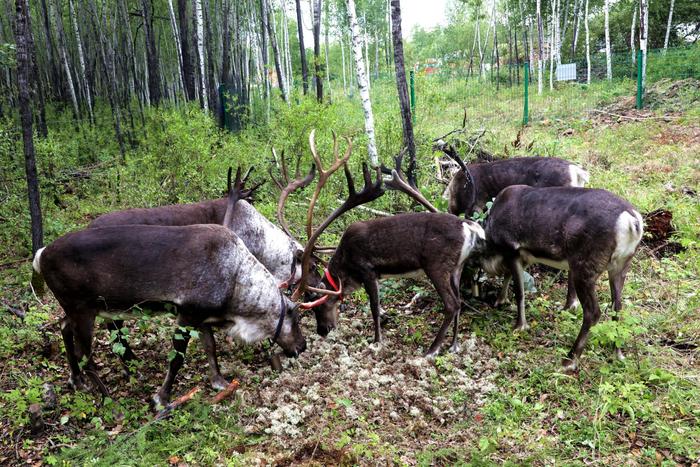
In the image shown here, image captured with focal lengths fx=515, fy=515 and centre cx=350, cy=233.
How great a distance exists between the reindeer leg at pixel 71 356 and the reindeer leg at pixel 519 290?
174 inches

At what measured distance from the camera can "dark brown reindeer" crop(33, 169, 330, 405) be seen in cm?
435

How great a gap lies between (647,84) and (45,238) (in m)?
17.8

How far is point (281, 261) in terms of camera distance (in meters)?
6.51

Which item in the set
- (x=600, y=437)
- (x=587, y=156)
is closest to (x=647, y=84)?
(x=587, y=156)

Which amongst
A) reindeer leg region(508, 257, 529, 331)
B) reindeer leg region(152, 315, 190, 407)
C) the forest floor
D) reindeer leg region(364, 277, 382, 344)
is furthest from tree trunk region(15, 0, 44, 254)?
reindeer leg region(508, 257, 529, 331)

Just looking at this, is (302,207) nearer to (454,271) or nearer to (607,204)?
(454,271)

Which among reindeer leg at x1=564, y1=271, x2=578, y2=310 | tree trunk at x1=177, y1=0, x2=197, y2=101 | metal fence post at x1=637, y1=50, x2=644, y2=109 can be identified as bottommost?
reindeer leg at x1=564, y1=271, x2=578, y2=310

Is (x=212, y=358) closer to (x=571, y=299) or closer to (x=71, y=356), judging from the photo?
(x=71, y=356)

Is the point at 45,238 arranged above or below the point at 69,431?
above

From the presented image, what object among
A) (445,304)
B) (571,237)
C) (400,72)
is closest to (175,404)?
(445,304)

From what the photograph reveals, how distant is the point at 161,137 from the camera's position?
10492 millimetres

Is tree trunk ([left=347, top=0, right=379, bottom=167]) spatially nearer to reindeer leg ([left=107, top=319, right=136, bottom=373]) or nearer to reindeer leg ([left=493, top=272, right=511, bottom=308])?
reindeer leg ([left=493, top=272, right=511, bottom=308])

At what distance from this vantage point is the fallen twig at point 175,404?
434cm

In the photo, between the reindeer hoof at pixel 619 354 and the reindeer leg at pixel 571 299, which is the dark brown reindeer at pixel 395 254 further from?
the reindeer hoof at pixel 619 354
